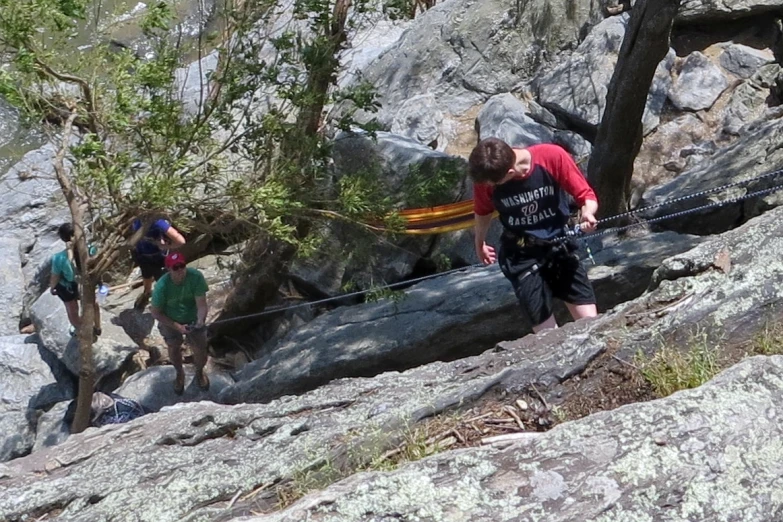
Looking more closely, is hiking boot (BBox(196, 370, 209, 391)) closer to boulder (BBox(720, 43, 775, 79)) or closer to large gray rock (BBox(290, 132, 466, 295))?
large gray rock (BBox(290, 132, 466, 295))

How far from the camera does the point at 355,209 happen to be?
6602mm

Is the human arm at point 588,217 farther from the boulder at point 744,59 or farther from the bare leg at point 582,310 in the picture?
the boulder at point 744,59

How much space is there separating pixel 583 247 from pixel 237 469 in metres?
4.66

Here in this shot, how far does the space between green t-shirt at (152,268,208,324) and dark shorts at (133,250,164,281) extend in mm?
1991

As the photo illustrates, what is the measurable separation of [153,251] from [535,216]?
5.88 metres

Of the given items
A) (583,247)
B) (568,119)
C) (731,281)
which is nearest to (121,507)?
(731,281)

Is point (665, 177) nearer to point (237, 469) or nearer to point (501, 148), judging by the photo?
point (501, 148)

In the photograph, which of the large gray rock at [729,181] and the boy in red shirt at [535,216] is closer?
the boy in red shirt at [535,216]

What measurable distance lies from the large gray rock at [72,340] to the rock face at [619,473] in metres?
7.11

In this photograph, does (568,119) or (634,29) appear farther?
(568,119)

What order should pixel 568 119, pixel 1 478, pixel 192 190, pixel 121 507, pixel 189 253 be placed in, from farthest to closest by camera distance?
pixel 568 119 → pixel 189 253 → pixel 192 190 → pixel 1 478 → pixel 121 507

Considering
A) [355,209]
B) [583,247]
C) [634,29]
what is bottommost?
[583,247]

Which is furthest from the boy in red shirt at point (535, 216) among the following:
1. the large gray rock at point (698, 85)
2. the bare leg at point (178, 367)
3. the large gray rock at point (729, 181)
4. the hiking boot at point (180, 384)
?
the large gray rock at point (698, 85)

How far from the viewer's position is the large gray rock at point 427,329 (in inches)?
273
